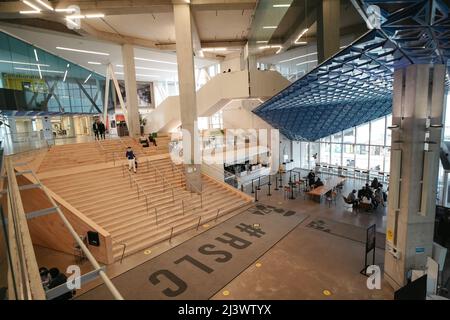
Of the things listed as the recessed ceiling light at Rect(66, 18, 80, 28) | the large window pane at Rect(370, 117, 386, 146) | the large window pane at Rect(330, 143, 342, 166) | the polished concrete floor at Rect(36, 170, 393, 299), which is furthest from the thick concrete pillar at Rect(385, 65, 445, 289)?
the large window pane at Rect(330, 143, 342, 166)

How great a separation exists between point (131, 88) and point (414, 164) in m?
17.5

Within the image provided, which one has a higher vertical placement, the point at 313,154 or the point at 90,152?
the point at 90,152

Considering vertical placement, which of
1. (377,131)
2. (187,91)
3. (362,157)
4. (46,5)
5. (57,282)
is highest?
(46,5)

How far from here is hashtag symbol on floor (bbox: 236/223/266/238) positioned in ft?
31.4

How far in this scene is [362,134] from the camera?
20.1m

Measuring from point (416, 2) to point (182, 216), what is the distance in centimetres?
997

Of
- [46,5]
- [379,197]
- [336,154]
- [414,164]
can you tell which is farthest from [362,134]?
[46,5]

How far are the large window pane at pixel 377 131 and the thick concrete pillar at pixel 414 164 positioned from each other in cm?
1494

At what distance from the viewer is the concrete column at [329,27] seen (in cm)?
1086

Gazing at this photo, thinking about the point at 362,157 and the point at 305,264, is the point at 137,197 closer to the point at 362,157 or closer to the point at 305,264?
the point at 305,264

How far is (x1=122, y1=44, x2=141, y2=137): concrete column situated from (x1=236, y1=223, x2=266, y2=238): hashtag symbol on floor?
12.1m

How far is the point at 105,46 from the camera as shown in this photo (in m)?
17.4

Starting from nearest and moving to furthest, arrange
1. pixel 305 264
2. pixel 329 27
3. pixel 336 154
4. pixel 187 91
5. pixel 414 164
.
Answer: pixel 414 164 < pixel 305 264 < pixel 329 27 < pixel 187 91 < pixel 336 154

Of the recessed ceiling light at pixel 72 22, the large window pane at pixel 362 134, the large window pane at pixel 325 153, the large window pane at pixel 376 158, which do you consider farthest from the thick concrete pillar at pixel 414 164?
the large window pane at pixel 325 153
